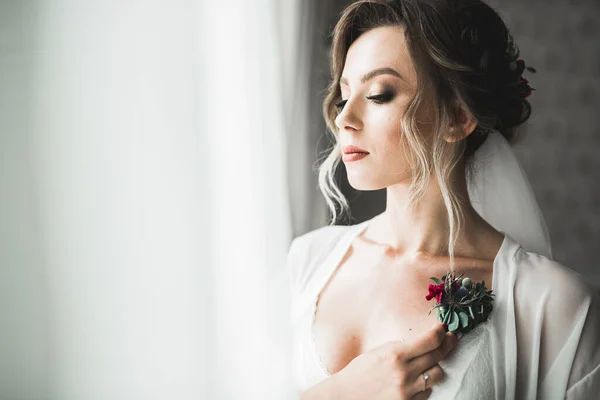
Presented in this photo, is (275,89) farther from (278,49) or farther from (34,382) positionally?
(34,382)

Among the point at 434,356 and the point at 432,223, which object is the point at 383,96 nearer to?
the point at 432,223

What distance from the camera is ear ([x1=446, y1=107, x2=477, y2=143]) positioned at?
2.89ft

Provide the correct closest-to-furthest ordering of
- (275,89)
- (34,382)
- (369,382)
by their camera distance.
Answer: (34,382)
(369,382)
(275,89)

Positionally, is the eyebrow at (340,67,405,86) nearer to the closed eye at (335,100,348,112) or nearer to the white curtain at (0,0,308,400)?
the closed eye at (335,100,348,112)

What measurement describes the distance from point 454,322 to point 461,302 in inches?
1.4

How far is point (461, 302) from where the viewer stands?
0.82m

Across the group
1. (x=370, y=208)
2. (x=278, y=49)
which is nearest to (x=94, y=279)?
(x=278, y=49)

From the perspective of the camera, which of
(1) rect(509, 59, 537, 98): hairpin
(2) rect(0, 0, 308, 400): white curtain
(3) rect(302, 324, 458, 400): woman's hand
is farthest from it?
(1) rect(509, 59, 537, 98): hairpin

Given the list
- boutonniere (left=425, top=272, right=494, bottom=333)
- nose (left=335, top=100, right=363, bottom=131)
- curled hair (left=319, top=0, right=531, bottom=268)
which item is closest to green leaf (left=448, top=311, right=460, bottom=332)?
boutonniere (left=425, top=272, right=494, bottom=333)

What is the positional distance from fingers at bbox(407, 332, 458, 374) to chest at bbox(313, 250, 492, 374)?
4 cm

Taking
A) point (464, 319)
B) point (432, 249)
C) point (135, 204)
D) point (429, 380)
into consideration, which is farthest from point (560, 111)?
point (135, 204)

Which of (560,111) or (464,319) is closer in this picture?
(464,319)

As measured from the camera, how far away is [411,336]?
0.83 meters

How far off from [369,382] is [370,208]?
1.72 ft
